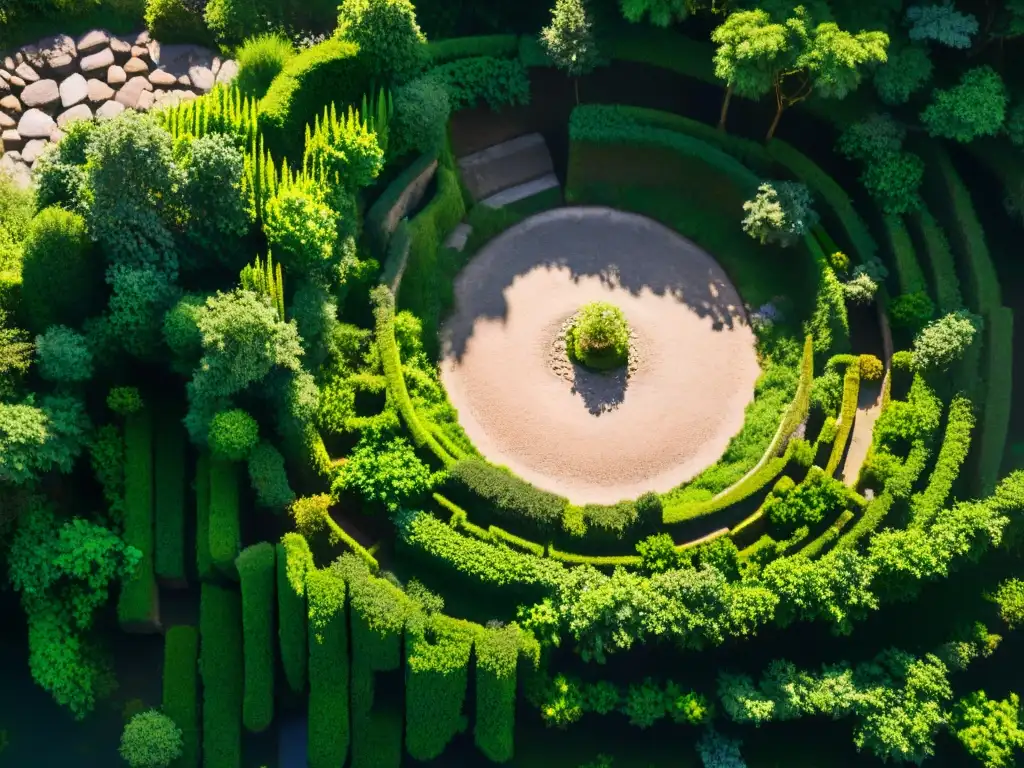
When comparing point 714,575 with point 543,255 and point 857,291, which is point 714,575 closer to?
point 857,291

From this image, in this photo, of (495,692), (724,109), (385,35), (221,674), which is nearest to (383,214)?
(385,35)

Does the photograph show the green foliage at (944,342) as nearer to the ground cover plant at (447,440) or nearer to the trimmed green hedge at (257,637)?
the ground cover plant at (447,440)

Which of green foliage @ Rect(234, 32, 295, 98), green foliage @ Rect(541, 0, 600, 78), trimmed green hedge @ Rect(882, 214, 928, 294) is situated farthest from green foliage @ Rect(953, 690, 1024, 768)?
green foliage @ Rect(234, 32, 295, 98)

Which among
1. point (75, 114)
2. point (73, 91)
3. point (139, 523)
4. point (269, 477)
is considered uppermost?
point (73, 91)

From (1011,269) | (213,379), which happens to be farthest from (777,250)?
(213,379)

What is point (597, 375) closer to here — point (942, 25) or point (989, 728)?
point (989, 728)
